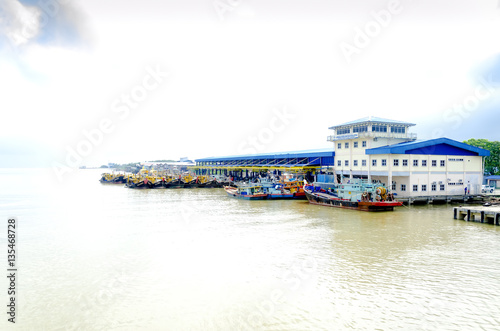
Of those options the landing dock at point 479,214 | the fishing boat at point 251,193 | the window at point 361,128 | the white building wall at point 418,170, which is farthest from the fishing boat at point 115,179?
the landing dock at point 479,214

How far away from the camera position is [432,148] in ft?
104

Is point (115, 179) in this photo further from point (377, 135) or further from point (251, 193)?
point (377, 135)

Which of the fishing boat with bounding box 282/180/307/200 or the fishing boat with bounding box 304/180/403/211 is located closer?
the fishing boat with bounding box 304/180/403/211

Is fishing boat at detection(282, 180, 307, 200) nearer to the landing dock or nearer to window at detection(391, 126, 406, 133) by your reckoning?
window at detection(391, 126, 406, 133)

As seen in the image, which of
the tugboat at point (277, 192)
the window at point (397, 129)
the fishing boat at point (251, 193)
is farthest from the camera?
→ the tugboat at point (277, 192)

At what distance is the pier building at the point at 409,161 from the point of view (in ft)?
102

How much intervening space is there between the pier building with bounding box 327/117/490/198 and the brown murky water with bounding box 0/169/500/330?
33.3 ft

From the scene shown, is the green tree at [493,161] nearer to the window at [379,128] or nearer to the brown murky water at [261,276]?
the window at [379,128]

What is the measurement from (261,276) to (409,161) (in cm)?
2442

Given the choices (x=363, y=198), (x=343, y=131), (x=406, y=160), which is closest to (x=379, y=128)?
(x=343, y=131)

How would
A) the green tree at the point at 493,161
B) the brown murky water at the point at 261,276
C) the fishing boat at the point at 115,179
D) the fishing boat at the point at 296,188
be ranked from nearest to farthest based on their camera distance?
the brown murky water at the point at 261,276 → the fishing boat at the point at 296,188 → the green tree at the point at 493,161 → the fishing boat at the point at 115,179

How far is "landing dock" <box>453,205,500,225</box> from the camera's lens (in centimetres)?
2038

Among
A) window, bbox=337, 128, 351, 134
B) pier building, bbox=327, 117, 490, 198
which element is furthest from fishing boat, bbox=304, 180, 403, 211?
window, bbox=337, 128, 351, 134

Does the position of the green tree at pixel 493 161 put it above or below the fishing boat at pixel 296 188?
above
